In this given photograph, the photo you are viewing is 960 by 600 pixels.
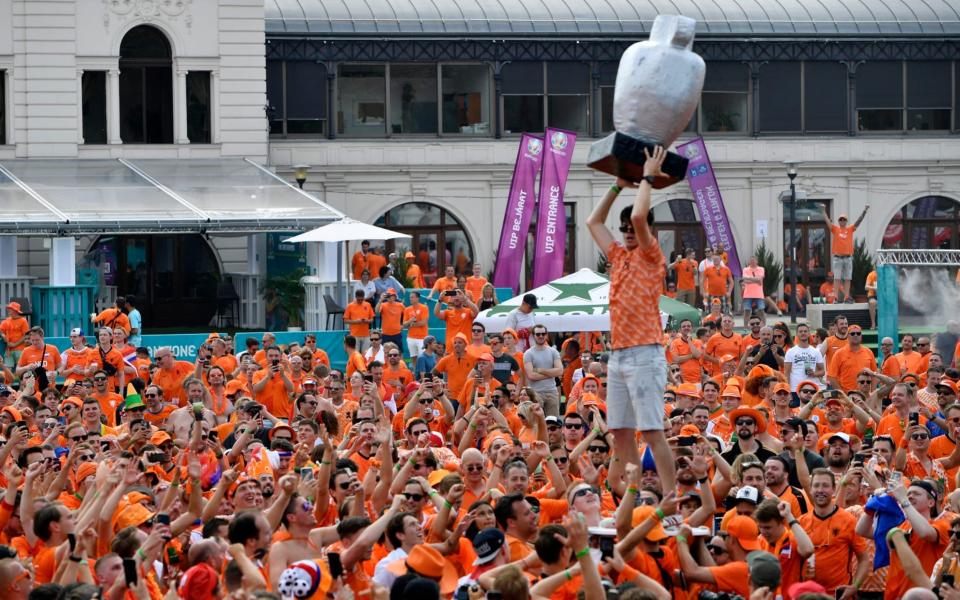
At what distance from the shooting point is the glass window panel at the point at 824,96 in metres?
40.6

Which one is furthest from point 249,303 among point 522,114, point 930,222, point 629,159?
point 629,159

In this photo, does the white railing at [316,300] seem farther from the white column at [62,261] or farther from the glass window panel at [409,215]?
the glass window panel at [409,215]

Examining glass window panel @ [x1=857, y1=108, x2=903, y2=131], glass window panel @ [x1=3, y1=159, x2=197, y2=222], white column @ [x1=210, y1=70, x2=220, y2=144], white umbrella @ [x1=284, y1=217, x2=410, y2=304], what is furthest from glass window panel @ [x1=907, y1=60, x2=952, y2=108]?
white umbrella @ [x1=284, y1=217, x2=410, y2=304]

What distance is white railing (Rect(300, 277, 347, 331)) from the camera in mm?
30344

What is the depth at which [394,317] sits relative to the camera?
25.3 meters

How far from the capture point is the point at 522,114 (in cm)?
3988

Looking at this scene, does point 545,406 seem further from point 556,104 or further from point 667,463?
point 556,104

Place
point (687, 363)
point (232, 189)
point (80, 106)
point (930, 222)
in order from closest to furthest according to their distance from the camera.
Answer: point (687, 363)
point (232, 189)
point (80, 106)
point (930, 222)

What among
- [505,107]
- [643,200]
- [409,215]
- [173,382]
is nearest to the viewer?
[643,200]

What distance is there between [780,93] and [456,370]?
2183 centimetres

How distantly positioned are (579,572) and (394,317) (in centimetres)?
1718

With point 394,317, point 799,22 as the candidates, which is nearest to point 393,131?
point 799,22

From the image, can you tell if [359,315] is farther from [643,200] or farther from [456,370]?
[643,200]

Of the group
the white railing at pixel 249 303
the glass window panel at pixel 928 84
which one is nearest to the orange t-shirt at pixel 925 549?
the white railing at pixel 249 303
